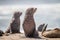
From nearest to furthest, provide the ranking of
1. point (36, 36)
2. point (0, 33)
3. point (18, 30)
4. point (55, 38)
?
point (55, 38) → point (36, 36) → point (0, 33) → point (18, 30)

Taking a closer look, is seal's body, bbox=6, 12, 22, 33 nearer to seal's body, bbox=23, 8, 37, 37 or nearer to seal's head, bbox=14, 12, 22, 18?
seal's head, bbox=14, 12, 22, 18

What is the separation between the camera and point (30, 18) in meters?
10.2

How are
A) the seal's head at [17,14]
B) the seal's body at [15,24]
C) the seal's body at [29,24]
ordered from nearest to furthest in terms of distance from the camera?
the seal's body at [29,24] < the seal's body at [15,24] < the seal's head at [17,14]

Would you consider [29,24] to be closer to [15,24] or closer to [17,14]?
[15,24]

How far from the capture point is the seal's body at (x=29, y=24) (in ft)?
32.9

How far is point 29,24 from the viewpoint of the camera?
10078 millimetres

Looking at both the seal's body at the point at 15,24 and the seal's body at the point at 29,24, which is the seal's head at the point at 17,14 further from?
the seal's body at the point at 29,24

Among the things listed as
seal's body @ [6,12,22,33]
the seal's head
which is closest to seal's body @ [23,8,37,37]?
seal's body @ [6,12,22,33]

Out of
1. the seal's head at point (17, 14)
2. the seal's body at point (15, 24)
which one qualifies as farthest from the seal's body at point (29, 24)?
the seal's head at point (17, 14)

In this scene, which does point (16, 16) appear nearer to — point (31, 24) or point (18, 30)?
point (18, 30)

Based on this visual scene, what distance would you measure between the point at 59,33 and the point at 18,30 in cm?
365

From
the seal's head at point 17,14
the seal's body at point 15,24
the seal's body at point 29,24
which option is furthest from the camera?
the seal's head at point 17,14

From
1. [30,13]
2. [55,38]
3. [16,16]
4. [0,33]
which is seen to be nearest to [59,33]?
[55,38]

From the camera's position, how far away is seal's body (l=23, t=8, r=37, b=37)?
10.0 metres
